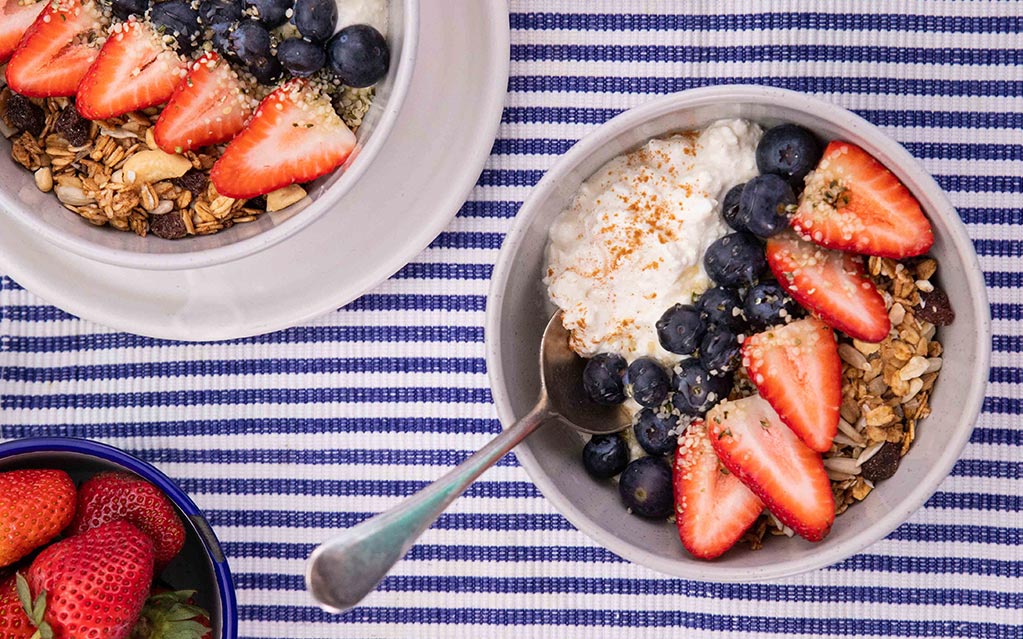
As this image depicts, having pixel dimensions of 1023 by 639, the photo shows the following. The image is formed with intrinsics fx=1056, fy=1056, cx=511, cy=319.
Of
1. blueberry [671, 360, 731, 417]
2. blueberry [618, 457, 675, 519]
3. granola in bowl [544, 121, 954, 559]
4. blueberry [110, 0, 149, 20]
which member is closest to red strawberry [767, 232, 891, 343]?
granola in bowl [544, 121, 954, 559]

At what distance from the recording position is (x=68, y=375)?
1.27 m

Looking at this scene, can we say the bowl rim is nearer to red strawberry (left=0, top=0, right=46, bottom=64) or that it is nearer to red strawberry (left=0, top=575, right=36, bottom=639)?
red strawberry (left=0, top=575, right=36, bottom=639)

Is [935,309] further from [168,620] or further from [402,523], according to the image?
[168,620]

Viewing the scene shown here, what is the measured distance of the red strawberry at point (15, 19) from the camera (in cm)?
110

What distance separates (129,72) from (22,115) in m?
0.14

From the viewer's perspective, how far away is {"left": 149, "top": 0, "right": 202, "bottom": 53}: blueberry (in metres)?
1.05

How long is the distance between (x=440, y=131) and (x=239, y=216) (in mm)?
237

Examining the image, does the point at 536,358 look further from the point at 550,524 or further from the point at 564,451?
the point at 550,524

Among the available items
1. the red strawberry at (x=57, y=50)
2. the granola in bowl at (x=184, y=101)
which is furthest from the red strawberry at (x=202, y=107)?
the red strawberry at (x=57, y=50)

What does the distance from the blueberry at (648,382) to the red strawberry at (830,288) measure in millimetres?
146

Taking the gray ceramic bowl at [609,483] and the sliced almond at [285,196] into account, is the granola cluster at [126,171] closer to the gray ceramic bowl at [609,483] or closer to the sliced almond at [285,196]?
the sliced almond at [285,196]

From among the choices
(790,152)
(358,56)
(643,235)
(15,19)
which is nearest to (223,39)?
(358,56)

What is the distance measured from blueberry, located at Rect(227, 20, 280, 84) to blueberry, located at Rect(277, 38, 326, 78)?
13 mm

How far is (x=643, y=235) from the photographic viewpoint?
104cm
